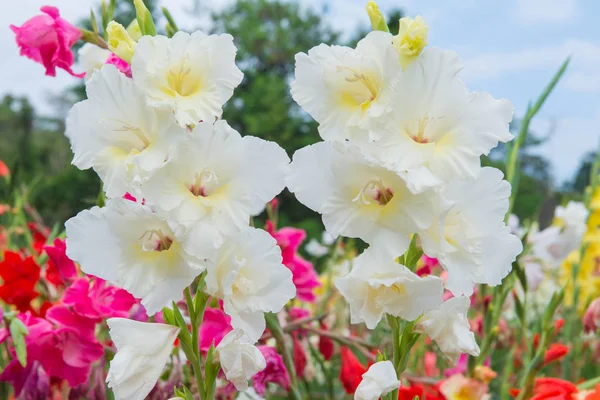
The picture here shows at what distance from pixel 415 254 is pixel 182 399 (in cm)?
16

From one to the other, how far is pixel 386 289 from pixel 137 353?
146 mm

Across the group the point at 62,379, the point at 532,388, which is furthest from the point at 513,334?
the point at 62,379

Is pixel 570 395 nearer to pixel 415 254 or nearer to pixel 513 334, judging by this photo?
pixel 415 254

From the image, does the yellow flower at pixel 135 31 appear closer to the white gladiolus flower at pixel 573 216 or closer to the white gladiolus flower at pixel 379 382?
the white gladiolus flower at pixel 379 382

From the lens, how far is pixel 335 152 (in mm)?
350

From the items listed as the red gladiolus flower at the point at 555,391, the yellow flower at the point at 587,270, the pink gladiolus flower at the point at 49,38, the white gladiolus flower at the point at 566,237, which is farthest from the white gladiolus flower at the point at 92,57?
the yellow flower at the point at 587,270

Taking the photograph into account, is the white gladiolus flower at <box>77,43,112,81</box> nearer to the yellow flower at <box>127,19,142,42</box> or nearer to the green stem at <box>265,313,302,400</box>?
the yellow flower at <box>127,19,142,42</box>

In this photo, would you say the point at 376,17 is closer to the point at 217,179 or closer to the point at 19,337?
the point at 217,179

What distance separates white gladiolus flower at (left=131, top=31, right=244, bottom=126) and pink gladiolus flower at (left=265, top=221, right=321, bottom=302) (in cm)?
33

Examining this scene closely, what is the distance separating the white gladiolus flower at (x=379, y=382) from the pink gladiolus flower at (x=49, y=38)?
36 cm

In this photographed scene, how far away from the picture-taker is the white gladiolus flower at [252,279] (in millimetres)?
365

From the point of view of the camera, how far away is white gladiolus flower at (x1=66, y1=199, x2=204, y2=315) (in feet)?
1.17

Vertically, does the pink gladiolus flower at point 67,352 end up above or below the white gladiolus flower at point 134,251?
below

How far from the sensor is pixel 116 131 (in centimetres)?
38
